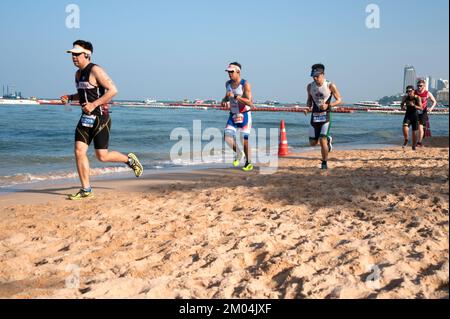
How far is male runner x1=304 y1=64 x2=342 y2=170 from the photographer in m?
7.64

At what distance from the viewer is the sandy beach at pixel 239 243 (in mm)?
2857

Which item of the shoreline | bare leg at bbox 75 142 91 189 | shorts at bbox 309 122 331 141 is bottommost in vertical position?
the shoreline

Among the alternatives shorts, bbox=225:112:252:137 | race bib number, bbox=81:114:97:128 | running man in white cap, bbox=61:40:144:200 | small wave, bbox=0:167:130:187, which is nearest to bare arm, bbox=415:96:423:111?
shorts, bbox=225:112:252:137

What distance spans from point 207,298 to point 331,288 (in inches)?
30.0

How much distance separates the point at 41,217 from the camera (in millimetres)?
5035

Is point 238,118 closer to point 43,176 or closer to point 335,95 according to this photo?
point 335,95

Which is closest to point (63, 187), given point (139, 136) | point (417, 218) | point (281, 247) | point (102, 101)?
point (102, 101)

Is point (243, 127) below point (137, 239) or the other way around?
the other way around

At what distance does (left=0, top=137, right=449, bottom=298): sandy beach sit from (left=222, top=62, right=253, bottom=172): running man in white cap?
2.43 metres

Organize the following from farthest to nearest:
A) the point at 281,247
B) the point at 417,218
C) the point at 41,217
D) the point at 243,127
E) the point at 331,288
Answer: the point at 243,127 → the point at 41,217 → the point at 417,218 → the point at 281,247 → the point at 331,288

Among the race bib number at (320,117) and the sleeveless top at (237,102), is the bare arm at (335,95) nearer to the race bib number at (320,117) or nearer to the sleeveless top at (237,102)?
the race bib number at (320,117)

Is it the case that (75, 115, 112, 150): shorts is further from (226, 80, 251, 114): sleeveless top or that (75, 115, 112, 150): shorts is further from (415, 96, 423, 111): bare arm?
(415, 96, 423, 111): bare arm

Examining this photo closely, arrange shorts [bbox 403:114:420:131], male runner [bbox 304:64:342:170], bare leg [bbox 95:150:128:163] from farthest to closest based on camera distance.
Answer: shorts [bbox 403:114:420:131], male runner [bbox 304:64:342:170], bare leg [bbox 95:150:128:163]

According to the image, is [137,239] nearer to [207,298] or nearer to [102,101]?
[207,298]
